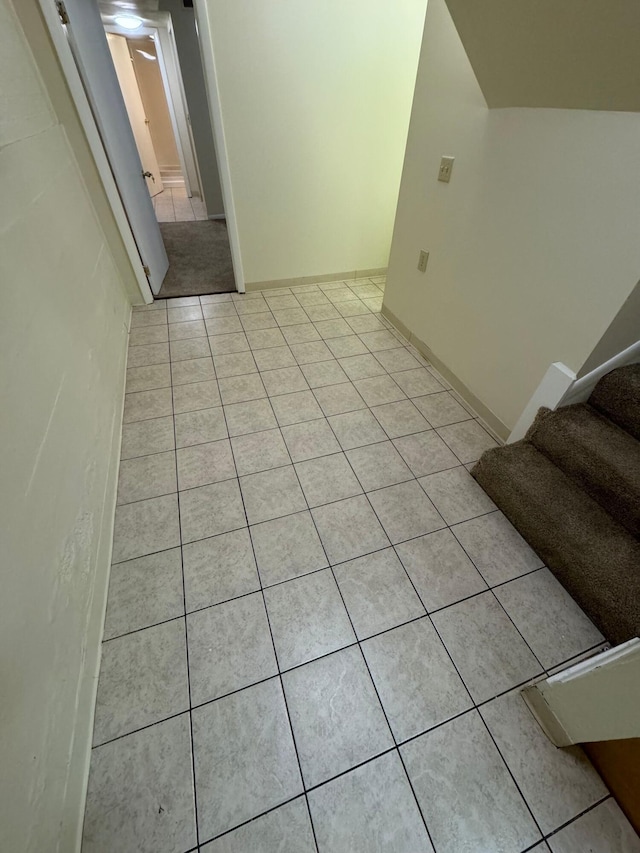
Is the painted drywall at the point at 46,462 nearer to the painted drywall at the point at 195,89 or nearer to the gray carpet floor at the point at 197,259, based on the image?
the gray carpet floor at the point at 197,259

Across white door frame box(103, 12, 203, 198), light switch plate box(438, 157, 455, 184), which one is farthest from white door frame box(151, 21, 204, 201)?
light switch plate box(438, 157, 455, 184)

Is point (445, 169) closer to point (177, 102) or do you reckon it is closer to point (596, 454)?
point (596, 454)

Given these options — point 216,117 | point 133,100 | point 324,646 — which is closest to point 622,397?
point 324,646

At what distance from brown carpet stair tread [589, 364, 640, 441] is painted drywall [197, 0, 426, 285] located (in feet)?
8.08

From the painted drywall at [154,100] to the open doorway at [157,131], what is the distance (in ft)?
0.04

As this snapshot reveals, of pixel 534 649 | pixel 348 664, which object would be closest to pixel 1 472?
pixel 348 664

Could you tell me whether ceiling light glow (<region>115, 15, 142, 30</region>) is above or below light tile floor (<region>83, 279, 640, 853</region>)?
above

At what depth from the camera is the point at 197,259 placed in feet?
11.9

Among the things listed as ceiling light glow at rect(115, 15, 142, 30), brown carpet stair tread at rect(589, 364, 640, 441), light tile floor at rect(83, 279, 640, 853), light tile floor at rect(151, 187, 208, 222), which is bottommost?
light tile floor at rect(83, 279, 640, 853)

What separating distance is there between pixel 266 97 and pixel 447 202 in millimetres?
1489

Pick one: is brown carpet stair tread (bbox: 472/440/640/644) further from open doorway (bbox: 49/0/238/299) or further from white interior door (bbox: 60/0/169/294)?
white interior door (bbox: 60/0/169/294)

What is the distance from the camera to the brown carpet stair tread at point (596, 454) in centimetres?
126

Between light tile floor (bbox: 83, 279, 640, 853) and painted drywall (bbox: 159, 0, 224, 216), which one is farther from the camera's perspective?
painted drywall (bbox: 159, 0, 224, 216)

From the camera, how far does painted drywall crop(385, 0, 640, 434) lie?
1.22 metres
